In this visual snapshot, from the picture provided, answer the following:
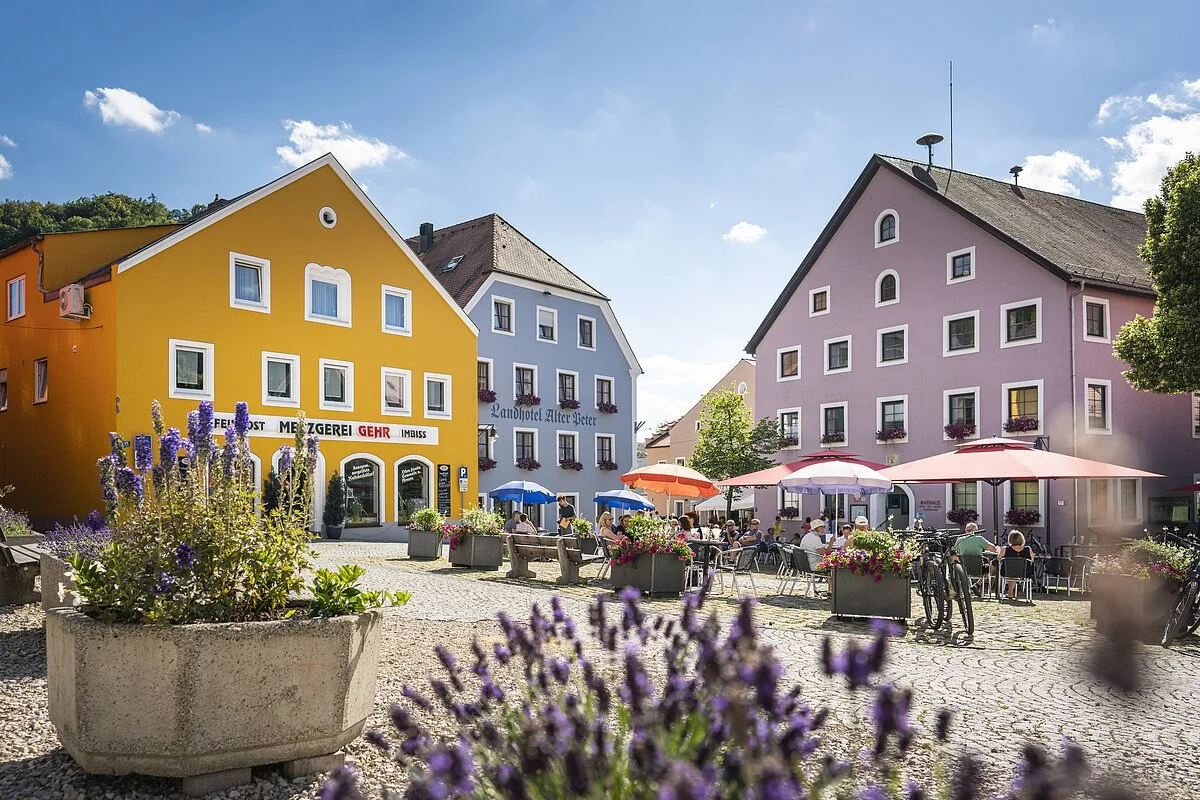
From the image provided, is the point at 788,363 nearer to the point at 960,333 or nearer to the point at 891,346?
the point at 891,346

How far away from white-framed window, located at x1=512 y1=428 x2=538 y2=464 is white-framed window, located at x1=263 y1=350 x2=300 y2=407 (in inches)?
416

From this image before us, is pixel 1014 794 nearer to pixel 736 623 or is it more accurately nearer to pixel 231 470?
pixel 736 623

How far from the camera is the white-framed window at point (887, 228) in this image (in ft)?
105

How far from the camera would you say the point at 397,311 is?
106 feet

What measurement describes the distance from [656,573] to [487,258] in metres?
27.3

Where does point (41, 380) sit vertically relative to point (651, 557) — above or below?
above

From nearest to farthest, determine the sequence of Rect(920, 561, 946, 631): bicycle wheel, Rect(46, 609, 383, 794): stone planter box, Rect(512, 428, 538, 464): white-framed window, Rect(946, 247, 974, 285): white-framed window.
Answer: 1. Rect(46, 609, 383, 794): stone planter box
2. Rect(920, 561, 946, 631): bicycle wheel
3. Rect(946, 247, 974, 285): white-framed window
4. Rect(512, 428, 538, 464): white-framed window

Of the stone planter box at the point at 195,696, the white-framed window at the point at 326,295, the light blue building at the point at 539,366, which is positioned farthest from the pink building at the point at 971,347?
the stone planter box at the point at 195,696

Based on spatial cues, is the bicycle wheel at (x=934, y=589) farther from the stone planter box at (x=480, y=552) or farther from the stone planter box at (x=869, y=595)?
the stone planter box at (x=480, y=552)

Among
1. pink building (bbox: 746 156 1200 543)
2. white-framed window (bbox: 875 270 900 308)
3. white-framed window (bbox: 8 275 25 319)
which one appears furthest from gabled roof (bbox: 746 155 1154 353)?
white-framed window (bbox: 8 275 25 319)

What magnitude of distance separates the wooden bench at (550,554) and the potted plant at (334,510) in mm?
13460

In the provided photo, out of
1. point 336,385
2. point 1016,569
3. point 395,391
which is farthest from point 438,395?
point 1016,569

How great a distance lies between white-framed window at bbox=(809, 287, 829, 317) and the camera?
112 feet

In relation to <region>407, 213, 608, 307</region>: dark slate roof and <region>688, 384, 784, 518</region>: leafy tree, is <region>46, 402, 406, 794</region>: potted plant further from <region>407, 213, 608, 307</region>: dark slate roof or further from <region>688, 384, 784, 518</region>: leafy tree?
<region>407, 213, 608, 307</region>: dark slate roof
